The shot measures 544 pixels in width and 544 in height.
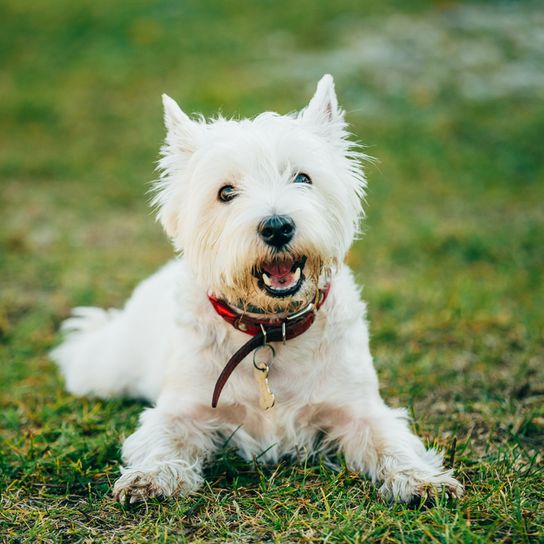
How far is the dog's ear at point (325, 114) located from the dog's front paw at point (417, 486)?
1.62 metres

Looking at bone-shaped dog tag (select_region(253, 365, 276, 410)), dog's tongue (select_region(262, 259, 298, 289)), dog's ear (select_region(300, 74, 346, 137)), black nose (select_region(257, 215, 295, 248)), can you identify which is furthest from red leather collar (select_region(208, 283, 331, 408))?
dog's ear (select_region(300, 74, 346, 137))

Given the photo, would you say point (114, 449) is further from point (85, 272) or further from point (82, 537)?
point (85, 272)

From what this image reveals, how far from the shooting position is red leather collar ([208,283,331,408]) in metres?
2.96

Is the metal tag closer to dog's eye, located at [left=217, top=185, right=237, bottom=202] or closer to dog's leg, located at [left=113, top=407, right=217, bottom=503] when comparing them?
dog's leg, located at [left=113, top=407, right=217, bottom=503]

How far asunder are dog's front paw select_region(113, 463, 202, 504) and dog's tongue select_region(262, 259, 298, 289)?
35.9 inches

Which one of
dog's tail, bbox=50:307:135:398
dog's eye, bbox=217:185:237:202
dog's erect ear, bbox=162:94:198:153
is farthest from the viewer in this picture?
dog's tail, bbox=50:307:135:398

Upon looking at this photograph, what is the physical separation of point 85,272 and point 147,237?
1249mm

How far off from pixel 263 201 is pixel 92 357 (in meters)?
1.98

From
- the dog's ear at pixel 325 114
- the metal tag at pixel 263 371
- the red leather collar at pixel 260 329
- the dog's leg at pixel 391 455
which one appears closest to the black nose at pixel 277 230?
the red leather collar at pixel 260 329

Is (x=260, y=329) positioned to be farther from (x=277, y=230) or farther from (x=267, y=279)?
(x=277, y=230)

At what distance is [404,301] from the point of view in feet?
17.2

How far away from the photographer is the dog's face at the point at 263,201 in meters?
2.70

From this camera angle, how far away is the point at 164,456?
294cm

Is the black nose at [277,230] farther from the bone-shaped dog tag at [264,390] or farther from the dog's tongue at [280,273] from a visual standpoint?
the bone-shaped dog tag at [264,390]
